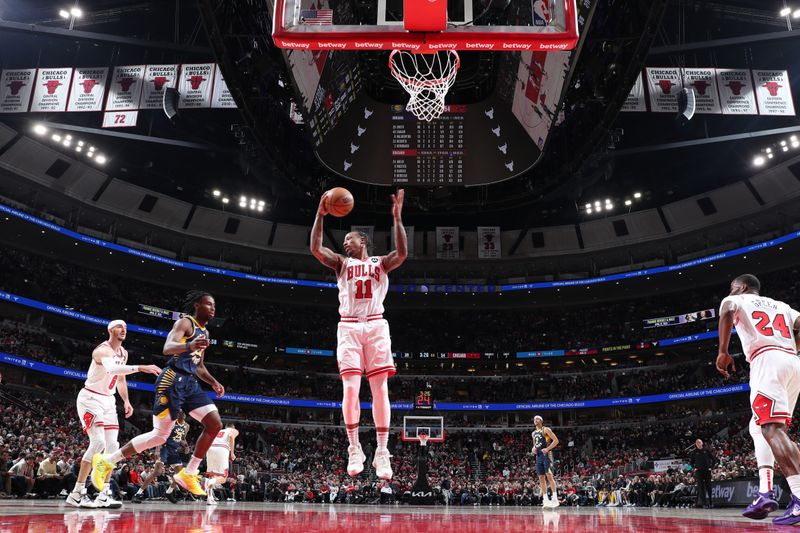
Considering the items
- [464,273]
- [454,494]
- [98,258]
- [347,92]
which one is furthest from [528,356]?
[98,258]

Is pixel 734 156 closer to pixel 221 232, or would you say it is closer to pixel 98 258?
pixel 221 232

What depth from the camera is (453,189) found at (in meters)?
22.2

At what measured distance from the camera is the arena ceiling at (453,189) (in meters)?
16.0

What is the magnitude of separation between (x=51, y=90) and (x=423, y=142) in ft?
38.0

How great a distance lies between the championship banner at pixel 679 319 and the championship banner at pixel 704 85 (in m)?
20.0

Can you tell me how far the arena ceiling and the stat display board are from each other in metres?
2.11

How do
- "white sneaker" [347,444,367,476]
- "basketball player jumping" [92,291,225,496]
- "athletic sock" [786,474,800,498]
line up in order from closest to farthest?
"athletic sock" [786,474,800,498] < "white sneaker" [347,444,367,476] < "basketball player jumping" [92,291,225,496]

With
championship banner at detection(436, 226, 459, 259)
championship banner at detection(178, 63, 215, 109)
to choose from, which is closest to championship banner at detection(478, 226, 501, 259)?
championship banner at detection(436, 226, 459, 259)

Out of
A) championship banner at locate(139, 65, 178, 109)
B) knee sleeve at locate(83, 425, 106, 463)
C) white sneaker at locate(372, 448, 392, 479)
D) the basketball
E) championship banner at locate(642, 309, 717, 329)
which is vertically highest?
championship banner at locate(139, 65, 178, 109)

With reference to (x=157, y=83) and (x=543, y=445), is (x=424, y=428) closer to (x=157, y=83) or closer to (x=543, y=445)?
(x=543, y=445)

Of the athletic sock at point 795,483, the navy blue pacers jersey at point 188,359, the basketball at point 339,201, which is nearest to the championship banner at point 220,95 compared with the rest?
Result: the navy blue pacers jersey at point 188,359

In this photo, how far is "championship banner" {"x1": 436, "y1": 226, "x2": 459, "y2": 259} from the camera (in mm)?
36406

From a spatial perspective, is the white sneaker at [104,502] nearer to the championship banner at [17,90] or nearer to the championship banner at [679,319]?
the championship banner at [17,90]

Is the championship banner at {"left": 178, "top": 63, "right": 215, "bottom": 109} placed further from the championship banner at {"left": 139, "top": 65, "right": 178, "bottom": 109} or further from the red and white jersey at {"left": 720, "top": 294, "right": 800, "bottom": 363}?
the red and white jersey at {"left": 720, "top": 294, "right": 800, "bottom": 363}
